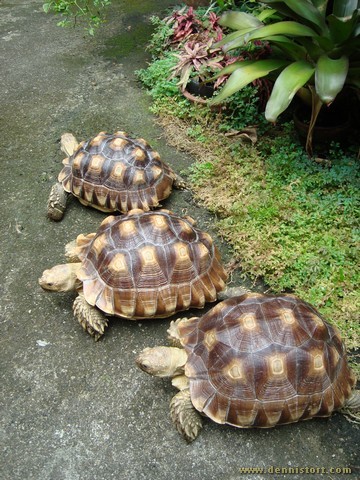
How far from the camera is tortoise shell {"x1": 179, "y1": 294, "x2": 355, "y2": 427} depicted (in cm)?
216

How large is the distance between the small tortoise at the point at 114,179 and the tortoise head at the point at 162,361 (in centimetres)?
135

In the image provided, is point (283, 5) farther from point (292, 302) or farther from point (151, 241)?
point (292, 302)

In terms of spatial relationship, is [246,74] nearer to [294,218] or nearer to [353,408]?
[294,218]

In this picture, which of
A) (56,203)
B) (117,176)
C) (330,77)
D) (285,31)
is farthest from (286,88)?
(56,203)

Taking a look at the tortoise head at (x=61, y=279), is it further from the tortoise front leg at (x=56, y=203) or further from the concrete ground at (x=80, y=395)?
the tortoise front leg at (x=56, y=203)

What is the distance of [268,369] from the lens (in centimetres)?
215

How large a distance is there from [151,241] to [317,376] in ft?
3.94

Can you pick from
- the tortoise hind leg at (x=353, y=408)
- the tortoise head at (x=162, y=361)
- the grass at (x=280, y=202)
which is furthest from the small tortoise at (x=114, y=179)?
the tortoise hind leg at (x=353, y=408)

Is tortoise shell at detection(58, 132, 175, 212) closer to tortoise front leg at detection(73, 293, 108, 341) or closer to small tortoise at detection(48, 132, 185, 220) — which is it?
small tortoise at detection(48, 132, 185, 220)

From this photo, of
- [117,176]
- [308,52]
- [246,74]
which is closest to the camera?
[117,176]

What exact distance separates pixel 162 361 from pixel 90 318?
0.60m

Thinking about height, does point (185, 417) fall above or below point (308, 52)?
below

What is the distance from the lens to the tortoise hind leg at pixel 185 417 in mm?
2270

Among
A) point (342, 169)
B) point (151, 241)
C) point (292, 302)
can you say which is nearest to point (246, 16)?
point (342, 169)
